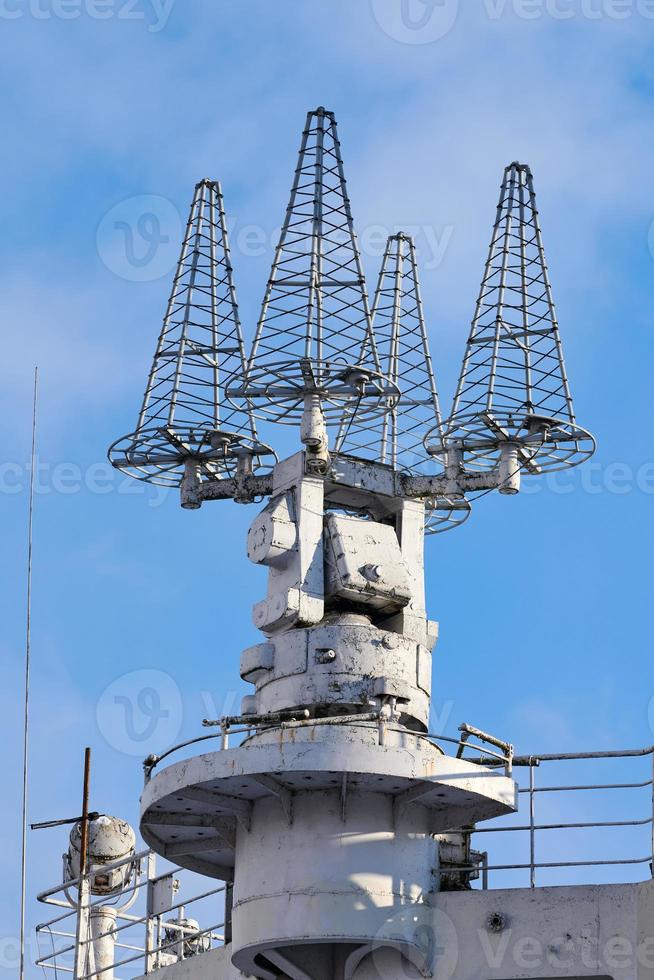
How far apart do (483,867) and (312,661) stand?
453 cm

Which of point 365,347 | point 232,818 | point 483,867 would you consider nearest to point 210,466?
point 365,347

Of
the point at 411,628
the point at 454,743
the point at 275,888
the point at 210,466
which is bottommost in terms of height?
the point at 275,888

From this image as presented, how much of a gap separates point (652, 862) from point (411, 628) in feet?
20.8

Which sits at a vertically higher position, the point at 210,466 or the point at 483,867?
the point at 210,466

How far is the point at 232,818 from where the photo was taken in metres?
34.6

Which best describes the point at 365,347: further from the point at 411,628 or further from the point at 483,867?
the point at 483,867

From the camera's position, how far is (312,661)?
34.7 metres

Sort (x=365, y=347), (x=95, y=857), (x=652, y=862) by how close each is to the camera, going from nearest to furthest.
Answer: (x=652, y=862)
(x=365, y=347)
(x=95, y=857)

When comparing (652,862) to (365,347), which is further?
(365,347)

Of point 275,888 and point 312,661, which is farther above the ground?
point 312,661

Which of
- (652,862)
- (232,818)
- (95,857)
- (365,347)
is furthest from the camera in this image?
(95,857)

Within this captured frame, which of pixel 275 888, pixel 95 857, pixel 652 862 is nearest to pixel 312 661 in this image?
pixel 275 888

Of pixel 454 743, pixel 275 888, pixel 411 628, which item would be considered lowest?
pixel 275 888

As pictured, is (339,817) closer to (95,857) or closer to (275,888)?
(275,888)
